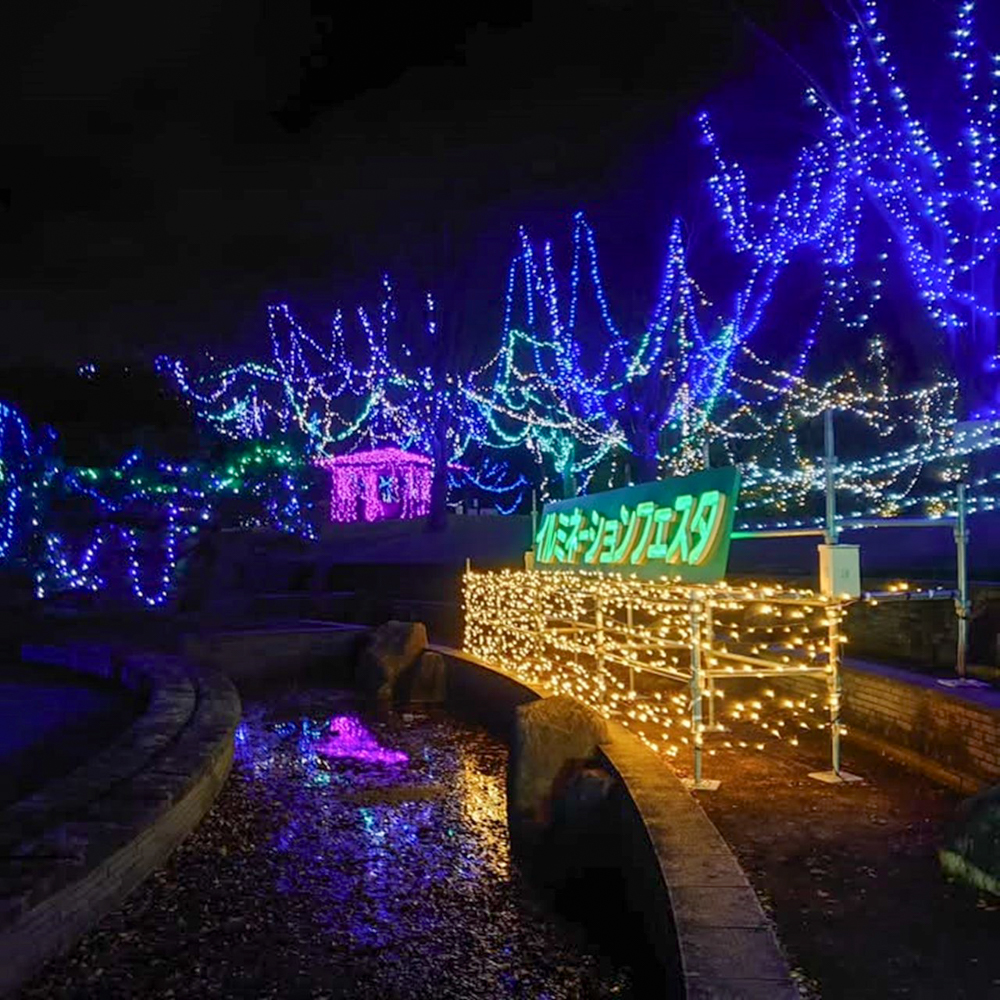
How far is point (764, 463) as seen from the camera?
68.3ft

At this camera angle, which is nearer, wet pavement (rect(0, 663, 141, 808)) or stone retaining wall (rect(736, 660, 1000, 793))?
stone retaining wall (rect(736, 660, 1000, 793))

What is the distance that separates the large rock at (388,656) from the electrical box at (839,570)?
7439mm

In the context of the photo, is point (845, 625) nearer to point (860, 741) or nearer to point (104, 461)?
point (860, 741)

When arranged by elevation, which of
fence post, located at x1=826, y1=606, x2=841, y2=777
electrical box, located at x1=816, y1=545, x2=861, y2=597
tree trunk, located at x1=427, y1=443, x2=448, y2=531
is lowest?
fence post, located at x1=826, y1=606, x2=841, y2=777

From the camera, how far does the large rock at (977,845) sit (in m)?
4.33

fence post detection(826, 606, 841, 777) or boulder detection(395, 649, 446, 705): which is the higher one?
fence post detection(826, 606, 841, 777)

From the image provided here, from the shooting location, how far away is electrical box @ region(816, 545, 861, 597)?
20.0 ft

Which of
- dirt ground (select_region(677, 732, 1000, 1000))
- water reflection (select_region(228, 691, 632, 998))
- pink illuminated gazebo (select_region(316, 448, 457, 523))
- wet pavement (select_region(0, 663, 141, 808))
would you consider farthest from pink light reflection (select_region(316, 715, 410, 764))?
pink illuminated gazebo (select_region(316, 448, 457, 523))

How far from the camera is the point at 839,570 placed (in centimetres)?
613

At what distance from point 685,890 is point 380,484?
31.9 m

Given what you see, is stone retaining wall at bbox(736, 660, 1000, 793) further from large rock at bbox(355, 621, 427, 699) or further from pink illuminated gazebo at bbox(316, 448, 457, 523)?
pink illuminated gazebo at bbox(316, 448, 457, 523)

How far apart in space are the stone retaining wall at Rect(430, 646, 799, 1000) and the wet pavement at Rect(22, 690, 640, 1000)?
0.54 metres

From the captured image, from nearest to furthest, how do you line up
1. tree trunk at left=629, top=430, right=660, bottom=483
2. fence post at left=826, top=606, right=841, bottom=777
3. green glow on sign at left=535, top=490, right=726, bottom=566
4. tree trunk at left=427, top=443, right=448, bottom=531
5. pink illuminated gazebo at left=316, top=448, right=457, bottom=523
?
fence post at left=826, top=606, right=841, bottom=777
green glow on sign at left=535, top=490, right=726, bottom=566
tree trunk at left=629, top=430, right=660, bottom=483
tree trunk at left=427, top=443, right=448, bottom=531
pink illuminated gazebo at left=316, top=448, right=457, bottom=523

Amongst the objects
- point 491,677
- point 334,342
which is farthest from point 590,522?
point 334,342
